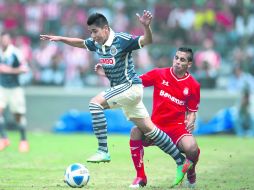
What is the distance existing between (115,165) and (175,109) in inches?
137

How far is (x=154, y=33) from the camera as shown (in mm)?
22234

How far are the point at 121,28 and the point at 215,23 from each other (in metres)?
2.84

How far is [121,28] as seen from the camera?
72.9 ft

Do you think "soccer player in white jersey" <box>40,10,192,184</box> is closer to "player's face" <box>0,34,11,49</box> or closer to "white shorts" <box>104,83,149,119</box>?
"white shorts" <box>104,83,149,119</box>

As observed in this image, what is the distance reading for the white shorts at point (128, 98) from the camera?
1000cm

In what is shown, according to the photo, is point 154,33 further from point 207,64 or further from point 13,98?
point 13,98

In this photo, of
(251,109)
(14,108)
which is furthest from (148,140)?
(251,109)

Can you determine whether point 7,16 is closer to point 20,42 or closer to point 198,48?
point 20,42

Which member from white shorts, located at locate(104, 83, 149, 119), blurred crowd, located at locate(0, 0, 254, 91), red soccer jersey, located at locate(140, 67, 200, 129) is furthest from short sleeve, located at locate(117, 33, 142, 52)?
blurred crowd, located at locate(0, 0, 254, 91)

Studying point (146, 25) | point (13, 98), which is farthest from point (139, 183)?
point (13, 98)

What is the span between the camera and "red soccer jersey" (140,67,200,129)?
10.2 meters

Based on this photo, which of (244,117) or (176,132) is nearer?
(176,132)

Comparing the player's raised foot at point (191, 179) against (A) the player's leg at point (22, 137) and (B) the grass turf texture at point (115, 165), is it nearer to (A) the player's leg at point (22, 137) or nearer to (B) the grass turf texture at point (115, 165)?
(B) the grass turf texture at point (115, 165)

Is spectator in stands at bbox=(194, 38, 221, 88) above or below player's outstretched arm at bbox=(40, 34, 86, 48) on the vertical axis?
below
